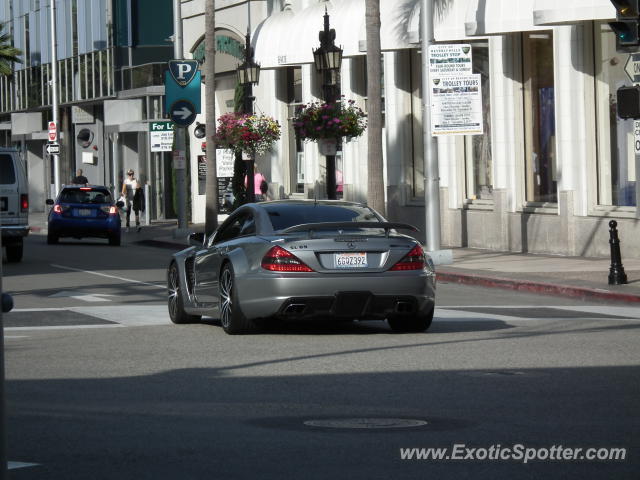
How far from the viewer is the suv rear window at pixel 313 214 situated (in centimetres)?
1466

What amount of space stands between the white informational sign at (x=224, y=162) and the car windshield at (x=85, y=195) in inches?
162

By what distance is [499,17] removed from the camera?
92.9ft

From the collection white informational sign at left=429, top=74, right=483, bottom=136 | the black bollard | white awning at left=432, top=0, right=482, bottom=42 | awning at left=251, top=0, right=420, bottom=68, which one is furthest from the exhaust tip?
awning at left=251, top=0, right=420, bottom=68

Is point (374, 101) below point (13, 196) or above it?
above

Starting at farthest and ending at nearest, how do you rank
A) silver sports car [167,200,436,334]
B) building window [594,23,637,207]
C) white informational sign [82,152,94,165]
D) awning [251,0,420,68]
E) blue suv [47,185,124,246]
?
white informational sign [82,152,94,165], blue suv [47,185,124,246], awning [251,0,420,68], building window [594,23,637,207], silver sports car [167,200,436,334]

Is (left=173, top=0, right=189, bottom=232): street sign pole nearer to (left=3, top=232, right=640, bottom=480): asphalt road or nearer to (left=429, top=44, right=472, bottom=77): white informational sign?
(left=429, top=44, right=472, bottom=77): white informational sign

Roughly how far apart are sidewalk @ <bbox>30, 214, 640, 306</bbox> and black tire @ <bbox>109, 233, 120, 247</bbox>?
34.3 feet

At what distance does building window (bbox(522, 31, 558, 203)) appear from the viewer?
29.3 meters

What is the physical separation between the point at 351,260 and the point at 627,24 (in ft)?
17.4

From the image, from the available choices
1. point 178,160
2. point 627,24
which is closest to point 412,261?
point 627,24

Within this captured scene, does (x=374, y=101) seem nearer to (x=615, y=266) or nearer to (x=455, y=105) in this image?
(x=455, y=105)

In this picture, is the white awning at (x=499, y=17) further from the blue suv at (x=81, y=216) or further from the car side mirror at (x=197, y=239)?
the car side mirror at (x=197, y=239)

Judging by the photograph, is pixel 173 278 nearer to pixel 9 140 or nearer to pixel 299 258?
pixel 299 258

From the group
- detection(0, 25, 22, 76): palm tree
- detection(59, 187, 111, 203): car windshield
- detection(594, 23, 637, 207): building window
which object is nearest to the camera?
detection(594, 23, 637, 207): building window
